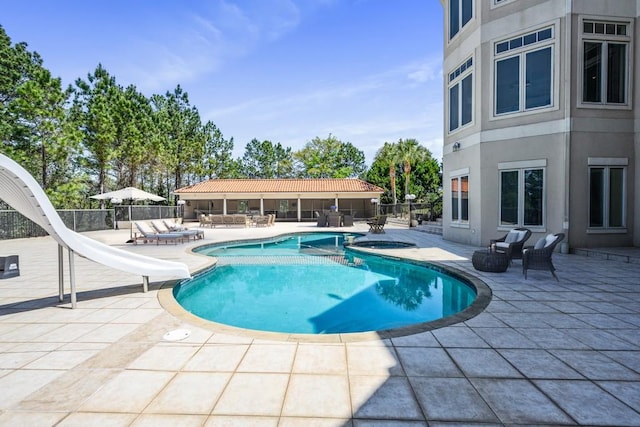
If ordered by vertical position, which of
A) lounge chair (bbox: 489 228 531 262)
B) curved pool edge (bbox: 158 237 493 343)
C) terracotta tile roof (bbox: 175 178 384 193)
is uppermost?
terracotta tile roof (bbox: 175 178 384 193)

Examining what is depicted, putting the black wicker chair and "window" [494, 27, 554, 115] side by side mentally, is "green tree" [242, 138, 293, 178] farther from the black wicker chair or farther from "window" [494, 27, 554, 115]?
the black wicker chair

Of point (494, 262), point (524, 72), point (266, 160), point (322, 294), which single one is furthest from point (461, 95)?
point (266, 160)

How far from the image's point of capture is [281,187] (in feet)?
89.0

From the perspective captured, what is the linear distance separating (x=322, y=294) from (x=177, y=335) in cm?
359

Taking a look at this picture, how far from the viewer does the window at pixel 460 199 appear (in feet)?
36.8

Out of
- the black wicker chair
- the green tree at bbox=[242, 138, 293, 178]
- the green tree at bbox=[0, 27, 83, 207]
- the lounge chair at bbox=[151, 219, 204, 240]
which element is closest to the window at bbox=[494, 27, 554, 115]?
the black wicker chair

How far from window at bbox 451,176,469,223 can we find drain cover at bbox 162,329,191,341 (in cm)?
1001

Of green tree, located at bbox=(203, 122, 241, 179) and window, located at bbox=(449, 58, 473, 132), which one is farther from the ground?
green tree, located at bbox=(203, 122, 241, 179)

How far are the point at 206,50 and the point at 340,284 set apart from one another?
11.4 meters

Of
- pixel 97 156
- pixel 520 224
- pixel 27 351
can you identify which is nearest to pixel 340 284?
pixel 27 351

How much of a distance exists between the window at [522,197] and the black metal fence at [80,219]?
17.7m

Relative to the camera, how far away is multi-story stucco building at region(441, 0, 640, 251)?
915 centimetres

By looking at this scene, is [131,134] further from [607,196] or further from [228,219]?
[607,196]

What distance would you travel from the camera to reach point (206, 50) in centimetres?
1336
